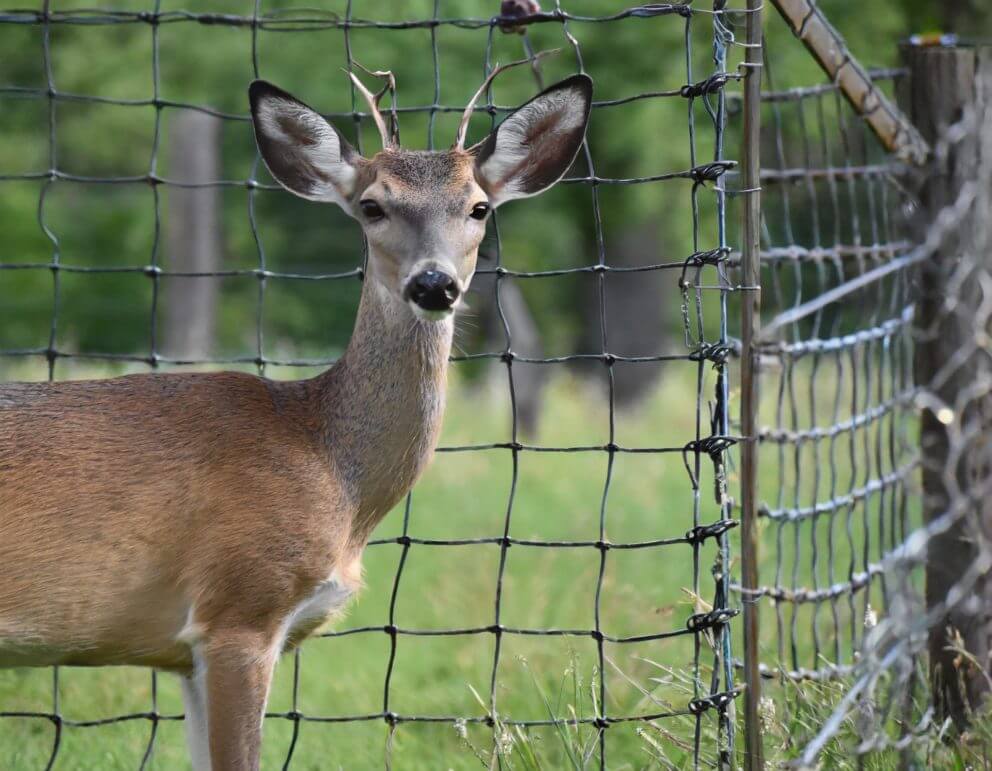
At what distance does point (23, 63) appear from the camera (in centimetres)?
1569

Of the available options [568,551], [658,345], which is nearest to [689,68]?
[568,551]

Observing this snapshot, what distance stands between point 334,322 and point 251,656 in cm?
1447

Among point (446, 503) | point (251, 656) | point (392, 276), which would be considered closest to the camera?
point (251, 656)

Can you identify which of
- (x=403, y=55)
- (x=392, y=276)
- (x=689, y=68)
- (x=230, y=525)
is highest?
(x=403, y=55)

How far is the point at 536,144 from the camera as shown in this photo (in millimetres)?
3852

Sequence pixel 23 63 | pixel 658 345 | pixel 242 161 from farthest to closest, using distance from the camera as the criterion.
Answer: pixel 242 161 < pixel 658 345 < pixel 23 63

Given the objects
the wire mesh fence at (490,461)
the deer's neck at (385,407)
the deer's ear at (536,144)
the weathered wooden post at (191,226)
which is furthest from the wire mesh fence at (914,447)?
the weathered wooden post at (191,226)

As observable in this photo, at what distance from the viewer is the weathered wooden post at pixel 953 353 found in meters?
4.27

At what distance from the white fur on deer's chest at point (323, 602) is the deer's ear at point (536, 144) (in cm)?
114

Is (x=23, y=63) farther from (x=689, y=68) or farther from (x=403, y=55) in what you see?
(x=689, y=68)

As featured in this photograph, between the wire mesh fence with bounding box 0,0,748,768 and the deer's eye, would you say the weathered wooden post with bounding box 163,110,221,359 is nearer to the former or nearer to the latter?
the wire mesh fence with bounding box 0,0,748,768

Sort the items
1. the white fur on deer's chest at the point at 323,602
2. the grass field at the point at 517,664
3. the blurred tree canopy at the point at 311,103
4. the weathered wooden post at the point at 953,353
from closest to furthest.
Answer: the white fur on deer's chest at the point at 323,602 < the grass field at the point at 517,664 < the weathered wooden post at the point at 953,353 < the blurred tree canopy at the point at 311,103

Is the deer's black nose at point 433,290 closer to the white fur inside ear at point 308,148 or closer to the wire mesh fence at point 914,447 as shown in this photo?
the white fur inside ear at point 308,148

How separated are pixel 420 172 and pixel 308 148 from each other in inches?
13.4
